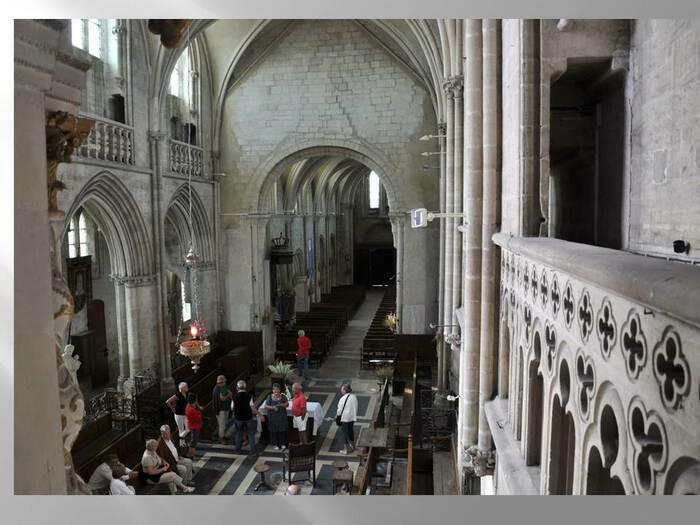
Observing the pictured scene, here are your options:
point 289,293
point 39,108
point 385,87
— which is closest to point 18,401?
point 39,108

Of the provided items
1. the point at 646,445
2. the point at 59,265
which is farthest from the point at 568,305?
the point at 59,265

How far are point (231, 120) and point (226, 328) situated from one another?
628cm

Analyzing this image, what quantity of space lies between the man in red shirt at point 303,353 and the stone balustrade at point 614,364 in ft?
37.3

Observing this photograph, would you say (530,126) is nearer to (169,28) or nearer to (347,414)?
(169,28)

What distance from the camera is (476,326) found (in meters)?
6.95

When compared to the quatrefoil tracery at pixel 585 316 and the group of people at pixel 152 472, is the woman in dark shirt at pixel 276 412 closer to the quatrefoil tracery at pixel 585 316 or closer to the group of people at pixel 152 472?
the group of people at pixel 152 472

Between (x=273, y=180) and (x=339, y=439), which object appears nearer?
(x=339, y=439)

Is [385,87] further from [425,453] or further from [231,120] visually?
[425,453]

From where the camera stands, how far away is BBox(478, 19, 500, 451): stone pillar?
21.1 ft

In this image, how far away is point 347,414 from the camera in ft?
36.4

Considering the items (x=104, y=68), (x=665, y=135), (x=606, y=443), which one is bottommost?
(x=606, y=443)

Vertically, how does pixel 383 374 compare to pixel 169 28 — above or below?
below

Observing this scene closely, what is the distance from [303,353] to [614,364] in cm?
1351

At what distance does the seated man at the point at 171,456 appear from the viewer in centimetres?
901
